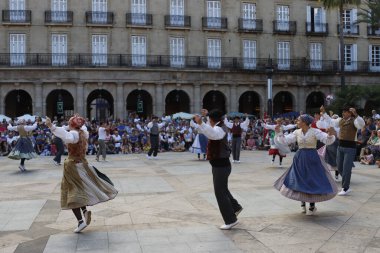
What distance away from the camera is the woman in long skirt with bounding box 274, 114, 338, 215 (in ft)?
25.8

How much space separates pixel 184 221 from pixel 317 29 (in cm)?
3367

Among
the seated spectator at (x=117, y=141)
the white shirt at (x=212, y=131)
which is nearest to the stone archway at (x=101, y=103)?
the seated spectator at (x=117, y=141)

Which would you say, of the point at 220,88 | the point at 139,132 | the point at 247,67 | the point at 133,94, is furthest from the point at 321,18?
the point at 139,132

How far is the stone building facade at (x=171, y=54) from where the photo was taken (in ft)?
107

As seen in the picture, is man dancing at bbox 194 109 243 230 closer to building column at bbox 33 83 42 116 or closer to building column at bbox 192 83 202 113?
building column at bbox 33 83 42 116

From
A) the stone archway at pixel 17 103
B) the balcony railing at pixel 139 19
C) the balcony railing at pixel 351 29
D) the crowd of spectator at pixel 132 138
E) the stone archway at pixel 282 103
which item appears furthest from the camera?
the stone archway at pixel 282 103

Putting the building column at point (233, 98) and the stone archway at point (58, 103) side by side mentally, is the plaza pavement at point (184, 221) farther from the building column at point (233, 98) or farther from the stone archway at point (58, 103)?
the building column at point (233, 98)

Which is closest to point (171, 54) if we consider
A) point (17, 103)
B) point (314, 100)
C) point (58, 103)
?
point (58, 103)

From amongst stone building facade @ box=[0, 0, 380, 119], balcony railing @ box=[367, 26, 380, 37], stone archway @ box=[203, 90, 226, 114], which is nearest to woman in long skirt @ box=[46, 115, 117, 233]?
stone building facade @ box=[0, 0, 380, 119]

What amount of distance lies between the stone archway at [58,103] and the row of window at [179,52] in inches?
126

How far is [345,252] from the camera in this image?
6066mm

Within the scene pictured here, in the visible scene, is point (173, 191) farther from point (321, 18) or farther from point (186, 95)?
point (321, 18)

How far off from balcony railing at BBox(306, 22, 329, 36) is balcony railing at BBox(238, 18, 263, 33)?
4.24 meters

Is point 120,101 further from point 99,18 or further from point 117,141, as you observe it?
point 117,141
